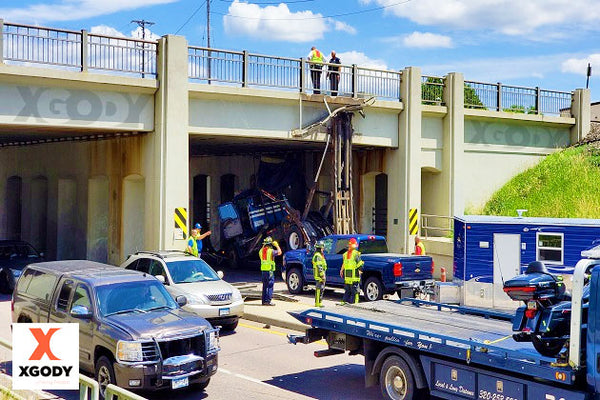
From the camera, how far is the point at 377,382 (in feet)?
33.9

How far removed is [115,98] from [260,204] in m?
7.92

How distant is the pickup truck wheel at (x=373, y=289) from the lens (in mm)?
18906

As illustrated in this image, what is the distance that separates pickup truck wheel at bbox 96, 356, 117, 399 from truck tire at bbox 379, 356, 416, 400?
11.6 ft

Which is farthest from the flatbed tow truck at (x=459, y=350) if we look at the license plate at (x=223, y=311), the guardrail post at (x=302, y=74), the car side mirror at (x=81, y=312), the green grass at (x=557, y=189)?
the green grass at (x=557, y=189)

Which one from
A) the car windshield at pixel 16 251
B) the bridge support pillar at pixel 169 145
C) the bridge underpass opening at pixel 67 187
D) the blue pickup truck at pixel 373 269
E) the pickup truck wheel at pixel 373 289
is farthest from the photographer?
the bridge underpass opening at pixel 67 187

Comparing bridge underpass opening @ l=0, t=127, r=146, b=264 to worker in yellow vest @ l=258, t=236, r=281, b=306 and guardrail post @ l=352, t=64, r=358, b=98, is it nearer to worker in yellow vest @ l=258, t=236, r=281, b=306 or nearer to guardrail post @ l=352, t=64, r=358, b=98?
worker in yellow vest @ l=258, t=236, r=281, b=306

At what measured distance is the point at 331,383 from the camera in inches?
448

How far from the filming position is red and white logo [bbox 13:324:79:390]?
7.14m

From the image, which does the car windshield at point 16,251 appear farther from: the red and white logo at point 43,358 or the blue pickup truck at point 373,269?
the red and white logo at point 43,358

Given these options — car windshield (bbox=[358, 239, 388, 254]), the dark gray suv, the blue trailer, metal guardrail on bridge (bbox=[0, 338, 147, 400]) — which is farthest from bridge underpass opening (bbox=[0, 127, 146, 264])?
metal guardrail on bridge (bbox=[0, 338, 147, 400])

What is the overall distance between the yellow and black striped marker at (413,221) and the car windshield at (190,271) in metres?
10.8

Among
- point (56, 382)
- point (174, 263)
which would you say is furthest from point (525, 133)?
point (56, 382)

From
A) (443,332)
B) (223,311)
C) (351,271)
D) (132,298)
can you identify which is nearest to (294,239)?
(351,271)

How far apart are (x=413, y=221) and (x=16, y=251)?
12655 millimetres
